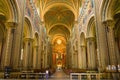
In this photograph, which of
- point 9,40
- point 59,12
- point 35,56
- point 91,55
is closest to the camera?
point 9,40

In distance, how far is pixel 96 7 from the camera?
1154cm

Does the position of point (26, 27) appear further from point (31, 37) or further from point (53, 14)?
point (53, 14)

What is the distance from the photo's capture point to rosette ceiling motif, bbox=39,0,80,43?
24188 millimetres

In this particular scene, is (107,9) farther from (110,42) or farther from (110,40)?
(110,42)

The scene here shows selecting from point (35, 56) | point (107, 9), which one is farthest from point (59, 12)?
point (107, 9)

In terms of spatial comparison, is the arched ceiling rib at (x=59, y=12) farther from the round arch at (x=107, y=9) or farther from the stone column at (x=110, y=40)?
the stone column at (x=110, y=40)

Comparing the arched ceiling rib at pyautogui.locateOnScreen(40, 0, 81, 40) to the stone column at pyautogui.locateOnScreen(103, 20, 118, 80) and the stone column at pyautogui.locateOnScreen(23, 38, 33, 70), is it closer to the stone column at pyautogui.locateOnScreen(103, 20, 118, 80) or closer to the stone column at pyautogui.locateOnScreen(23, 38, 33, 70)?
the stone column at pyautogui.locateOnScreen(23, 38, 33, 70)

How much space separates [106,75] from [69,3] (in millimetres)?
18863

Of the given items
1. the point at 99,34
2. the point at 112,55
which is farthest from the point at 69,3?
the point at 112,55

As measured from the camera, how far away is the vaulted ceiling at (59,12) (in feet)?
79.0

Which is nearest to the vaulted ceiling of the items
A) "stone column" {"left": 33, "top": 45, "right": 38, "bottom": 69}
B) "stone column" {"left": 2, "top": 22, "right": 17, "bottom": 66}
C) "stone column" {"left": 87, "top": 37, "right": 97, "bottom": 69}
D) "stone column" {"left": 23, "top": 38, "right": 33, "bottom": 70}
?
"stone column" {"left": 33, "top": 45, "right": 38, "bottom": 69}

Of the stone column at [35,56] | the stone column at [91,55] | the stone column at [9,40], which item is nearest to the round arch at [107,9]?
the stone column at [91,55]

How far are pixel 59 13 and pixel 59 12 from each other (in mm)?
534

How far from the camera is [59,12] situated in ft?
101
